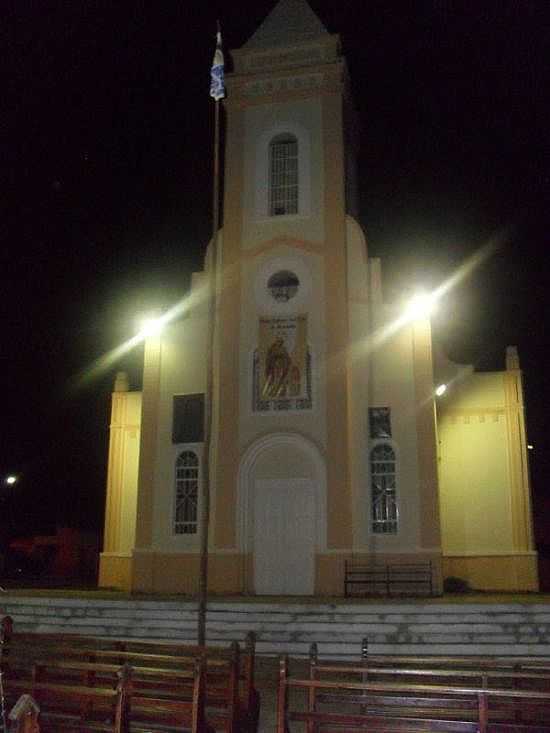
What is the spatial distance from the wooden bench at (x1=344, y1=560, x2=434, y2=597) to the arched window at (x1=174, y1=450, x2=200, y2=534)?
14.9 feet

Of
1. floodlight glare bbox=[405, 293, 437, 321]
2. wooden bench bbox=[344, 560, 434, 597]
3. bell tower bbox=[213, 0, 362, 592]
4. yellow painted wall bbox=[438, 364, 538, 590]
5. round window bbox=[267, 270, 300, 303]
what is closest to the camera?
wooden bench bbox=[344, 560, 434, 597]

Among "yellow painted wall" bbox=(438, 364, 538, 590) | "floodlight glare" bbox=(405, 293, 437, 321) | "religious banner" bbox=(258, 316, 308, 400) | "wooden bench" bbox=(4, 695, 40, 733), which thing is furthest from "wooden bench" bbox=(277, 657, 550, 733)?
"yellow painted wall" bbox=(438, 364, 538, 590)

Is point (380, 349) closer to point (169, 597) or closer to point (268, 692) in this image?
point (169, 597)

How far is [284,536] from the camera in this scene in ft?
69.1

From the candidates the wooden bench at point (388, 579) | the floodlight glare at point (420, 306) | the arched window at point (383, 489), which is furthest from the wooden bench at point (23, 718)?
the floodlight glare at point (420, 306)

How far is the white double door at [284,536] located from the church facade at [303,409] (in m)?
0.04

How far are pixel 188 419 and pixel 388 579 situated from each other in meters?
7.04

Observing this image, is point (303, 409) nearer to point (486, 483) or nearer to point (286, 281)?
point (286, 281)

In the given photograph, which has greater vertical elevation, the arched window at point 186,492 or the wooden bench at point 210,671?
the arched window at point 186,492

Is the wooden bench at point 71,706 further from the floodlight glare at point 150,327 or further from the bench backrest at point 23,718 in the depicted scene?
the floodlight glare at point 150,327

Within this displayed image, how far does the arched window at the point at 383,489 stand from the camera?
2069cm

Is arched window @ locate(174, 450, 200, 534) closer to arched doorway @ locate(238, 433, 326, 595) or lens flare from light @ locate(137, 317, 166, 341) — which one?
arched doorway @ locate(238, 433, 326, 595)

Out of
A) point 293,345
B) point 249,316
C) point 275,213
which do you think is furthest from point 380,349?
point 275,213

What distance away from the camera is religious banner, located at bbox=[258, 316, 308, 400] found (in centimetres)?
2177
